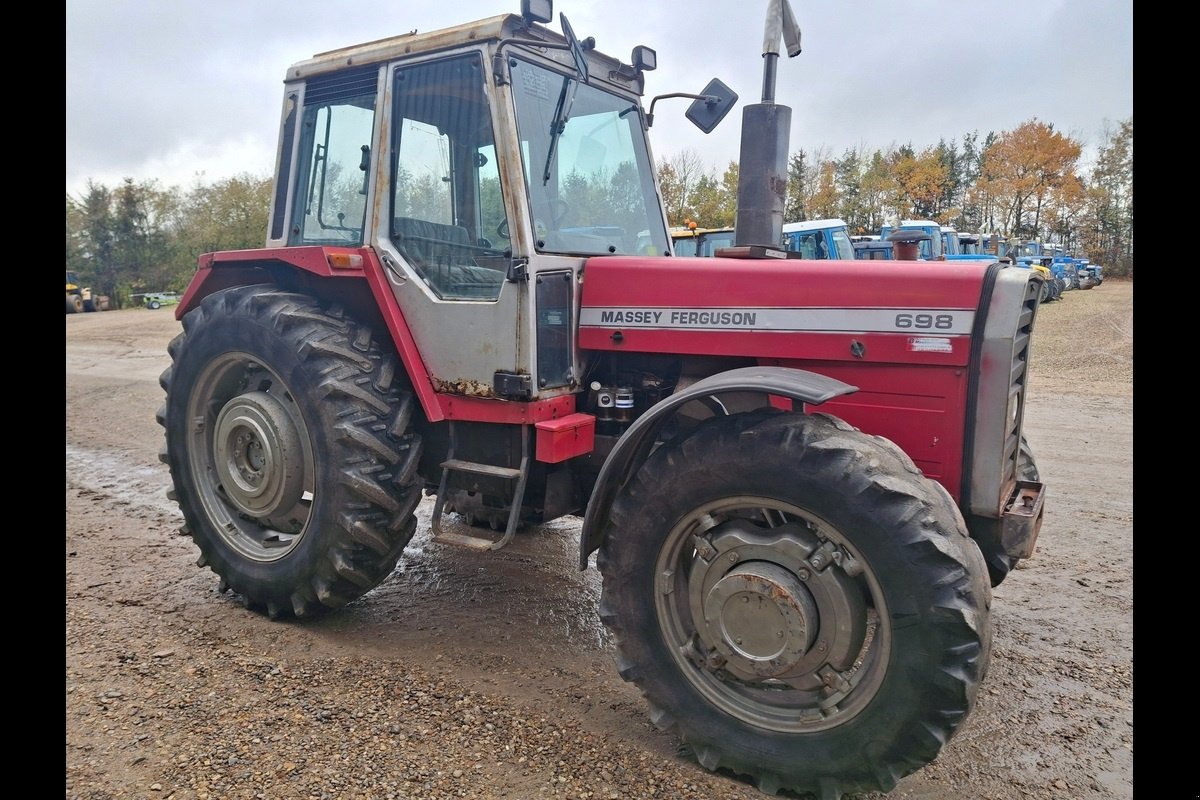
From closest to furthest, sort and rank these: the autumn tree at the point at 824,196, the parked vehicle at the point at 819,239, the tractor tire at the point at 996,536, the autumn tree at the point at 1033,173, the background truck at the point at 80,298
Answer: the tractor tire at the point at 996,536 < the parked vehicle at the point at 819,239 < the background truck at the point at 80,298 < the autumn tree at the point at 824,196 < the autumn tree at the point at 1033,173

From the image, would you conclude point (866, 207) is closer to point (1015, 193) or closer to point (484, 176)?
point (1015, 193)

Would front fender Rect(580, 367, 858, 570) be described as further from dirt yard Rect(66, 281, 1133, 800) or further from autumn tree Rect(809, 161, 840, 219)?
autumn tree Rect(809, 161, 840, 219)

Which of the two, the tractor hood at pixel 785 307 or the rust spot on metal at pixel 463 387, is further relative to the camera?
the rust spot on metal at pixel 463 387

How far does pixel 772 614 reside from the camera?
101 inches

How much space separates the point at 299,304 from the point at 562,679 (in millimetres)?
2077

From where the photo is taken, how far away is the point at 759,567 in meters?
2.60

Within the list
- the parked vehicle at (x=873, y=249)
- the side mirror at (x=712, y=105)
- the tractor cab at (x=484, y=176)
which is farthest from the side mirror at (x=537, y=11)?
the parked vehicle at (x=873, y=249)

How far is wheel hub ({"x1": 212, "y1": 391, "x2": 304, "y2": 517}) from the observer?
3.71 meters

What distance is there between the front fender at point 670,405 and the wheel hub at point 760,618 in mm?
539

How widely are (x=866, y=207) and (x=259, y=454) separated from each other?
117 feet

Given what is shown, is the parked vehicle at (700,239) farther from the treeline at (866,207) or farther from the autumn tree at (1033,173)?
the autumn tree at (1033,173)

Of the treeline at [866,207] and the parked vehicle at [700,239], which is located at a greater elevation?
the treeline at [866,207]

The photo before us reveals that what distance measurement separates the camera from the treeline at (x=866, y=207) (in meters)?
34.1

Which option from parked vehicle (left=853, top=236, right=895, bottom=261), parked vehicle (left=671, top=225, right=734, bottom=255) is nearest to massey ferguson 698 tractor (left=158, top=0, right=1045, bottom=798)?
parked vehicle (left=671, top=225, right=734, bottom=255)
